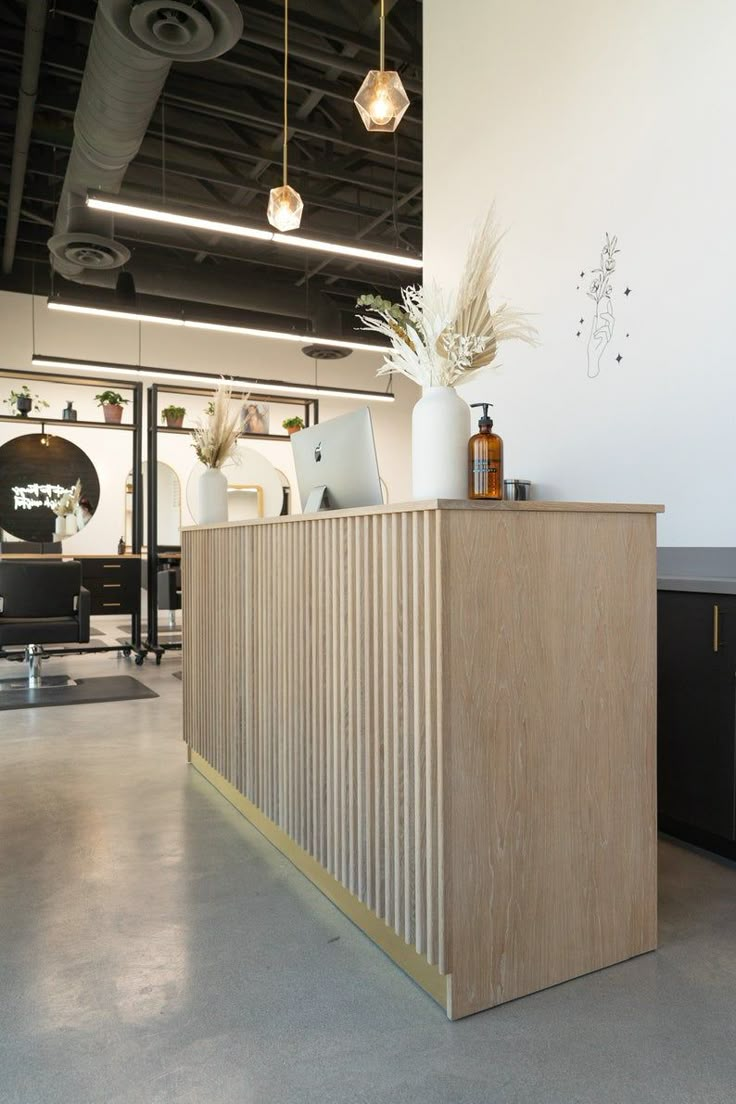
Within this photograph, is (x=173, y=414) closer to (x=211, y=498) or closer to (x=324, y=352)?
(x=324, y=352)

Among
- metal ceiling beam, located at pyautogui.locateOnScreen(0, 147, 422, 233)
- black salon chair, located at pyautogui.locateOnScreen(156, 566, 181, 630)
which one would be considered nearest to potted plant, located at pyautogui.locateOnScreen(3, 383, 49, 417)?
metal ceiling beam, located at pyautogui.locateOnScreen(0, 147, 422, 233)

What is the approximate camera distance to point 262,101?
21.5 feet

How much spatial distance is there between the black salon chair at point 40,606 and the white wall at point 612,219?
327 centimetres

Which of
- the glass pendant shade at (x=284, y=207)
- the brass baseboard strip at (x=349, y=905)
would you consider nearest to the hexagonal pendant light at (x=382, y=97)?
the glass pendant shade at (x=284, y=207)

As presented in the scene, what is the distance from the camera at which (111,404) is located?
873 cm

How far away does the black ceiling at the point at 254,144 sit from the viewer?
5.43m

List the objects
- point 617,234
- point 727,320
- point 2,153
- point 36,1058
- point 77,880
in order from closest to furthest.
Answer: point 36,1058 < point 77,880 < point 727,320 < point 617,234 < point 2,153

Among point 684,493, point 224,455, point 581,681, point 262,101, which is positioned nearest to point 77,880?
point 581,681

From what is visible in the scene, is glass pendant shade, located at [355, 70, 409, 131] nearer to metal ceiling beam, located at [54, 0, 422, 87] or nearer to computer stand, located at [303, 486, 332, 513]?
computer stand, located at [303, 486, 332, 513]

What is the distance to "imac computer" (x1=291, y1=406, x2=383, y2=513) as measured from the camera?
2.48 metres

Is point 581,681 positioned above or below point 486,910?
above

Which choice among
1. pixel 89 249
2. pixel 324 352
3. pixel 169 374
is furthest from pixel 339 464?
pixel 324 352

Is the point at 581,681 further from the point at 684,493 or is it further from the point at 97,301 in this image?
the point at 97,301

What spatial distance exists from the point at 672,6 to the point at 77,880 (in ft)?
12.3
